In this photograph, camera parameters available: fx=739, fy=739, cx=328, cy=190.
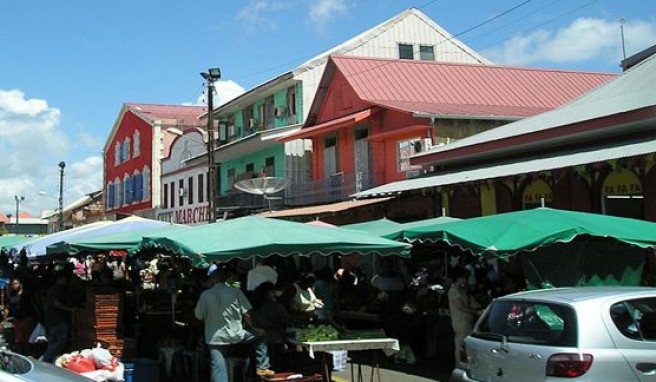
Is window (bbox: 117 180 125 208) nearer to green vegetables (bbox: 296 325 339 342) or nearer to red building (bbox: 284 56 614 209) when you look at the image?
red building (bbox: 284 56 614 209)

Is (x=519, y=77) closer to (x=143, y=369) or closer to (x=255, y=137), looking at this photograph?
(x=255, y=137)

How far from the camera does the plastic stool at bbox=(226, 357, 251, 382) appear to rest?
366 inches

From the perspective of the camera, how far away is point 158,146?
4700 centimetres

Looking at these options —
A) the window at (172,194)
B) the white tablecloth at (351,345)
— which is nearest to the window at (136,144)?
the window at (172,194)

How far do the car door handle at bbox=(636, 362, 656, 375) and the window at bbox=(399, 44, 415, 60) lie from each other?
94.7 feet

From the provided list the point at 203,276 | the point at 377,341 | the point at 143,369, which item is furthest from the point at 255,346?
the point at 203,276

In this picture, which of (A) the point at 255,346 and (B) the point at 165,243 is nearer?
(A) the point at 255,346

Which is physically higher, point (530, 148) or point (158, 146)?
point (158, 146)

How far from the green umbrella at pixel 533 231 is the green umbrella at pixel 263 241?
3.36ft

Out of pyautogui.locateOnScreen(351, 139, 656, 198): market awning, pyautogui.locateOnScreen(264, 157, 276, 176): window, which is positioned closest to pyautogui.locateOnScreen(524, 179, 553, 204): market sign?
pyautogui.locateOnScreen(351, 139, 656, 198): market awning

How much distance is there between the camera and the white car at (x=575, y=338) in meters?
5.91

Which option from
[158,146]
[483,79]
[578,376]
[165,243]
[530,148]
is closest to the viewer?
[578,376]

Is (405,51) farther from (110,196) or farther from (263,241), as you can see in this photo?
(110,196)

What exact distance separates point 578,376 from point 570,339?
306 millimetres
